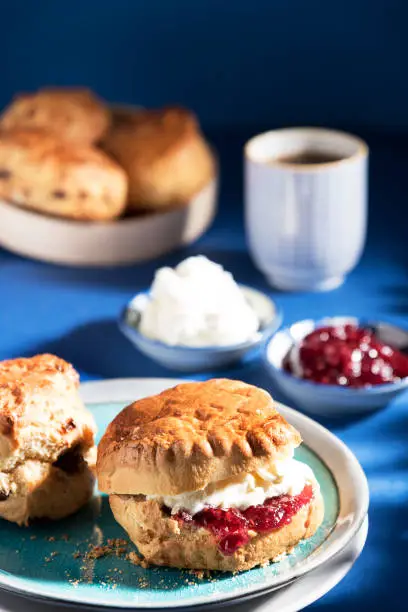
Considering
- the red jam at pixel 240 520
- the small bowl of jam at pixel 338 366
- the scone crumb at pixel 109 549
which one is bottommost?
the small bowl of jam at pixel 338 366

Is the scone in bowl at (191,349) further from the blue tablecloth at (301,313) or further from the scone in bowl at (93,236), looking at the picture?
the scone in bowl at (93,236)

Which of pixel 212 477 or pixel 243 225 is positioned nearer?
pixel 212 477

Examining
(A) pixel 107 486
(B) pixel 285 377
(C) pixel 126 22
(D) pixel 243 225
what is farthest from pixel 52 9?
(A) pixel 107 486

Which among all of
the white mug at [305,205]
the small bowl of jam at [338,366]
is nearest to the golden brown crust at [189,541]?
the small bowl of jam at [338,366]

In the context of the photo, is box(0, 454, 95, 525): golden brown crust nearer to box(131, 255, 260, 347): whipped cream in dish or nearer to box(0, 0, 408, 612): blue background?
box(131, 255, 260, 347): whipped cream in dish

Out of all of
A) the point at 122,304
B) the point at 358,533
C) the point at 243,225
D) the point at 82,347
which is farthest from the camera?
the point at 243,225

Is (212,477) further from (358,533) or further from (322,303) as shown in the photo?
(322,303)

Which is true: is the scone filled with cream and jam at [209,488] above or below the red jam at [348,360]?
above

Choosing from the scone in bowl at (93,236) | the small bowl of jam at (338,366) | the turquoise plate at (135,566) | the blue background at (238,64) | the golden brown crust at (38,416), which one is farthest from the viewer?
the blue background at (238,64)
